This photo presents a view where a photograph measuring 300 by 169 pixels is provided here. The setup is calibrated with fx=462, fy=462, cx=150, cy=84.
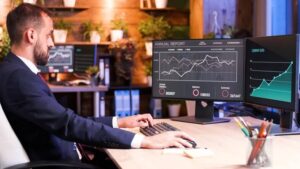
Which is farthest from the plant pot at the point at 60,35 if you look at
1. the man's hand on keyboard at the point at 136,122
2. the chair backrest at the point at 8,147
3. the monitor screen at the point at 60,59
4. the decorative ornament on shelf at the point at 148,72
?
the chair backrest at the point at 8,147

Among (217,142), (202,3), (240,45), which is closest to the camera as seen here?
(217,142)

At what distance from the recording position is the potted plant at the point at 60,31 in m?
5.30

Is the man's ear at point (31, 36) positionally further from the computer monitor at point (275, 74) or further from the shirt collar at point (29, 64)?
the computer monitor at point (275, 74)

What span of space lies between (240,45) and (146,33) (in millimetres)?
3009

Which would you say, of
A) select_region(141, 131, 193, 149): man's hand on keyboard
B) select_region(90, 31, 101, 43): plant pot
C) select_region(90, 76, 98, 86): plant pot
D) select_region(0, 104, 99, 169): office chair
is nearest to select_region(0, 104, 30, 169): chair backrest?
select_region(0, 104, 99, 169): office chair

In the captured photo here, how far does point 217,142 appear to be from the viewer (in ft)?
6.76

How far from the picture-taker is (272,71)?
7.73 feet

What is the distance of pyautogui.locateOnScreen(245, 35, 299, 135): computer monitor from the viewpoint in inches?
87.4

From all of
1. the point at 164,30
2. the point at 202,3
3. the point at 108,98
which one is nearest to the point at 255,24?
the point at 202,3

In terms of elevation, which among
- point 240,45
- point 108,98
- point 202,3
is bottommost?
point 108,98

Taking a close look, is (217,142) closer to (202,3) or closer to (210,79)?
(210,79)

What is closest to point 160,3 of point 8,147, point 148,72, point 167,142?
point 148,72

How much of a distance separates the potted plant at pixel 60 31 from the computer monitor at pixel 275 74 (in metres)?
3.17

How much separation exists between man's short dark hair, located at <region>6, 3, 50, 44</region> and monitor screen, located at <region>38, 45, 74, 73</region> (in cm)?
312
